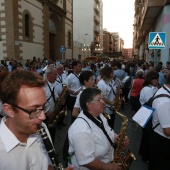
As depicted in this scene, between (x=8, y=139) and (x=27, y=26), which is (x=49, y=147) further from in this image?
(x=27, y=26)

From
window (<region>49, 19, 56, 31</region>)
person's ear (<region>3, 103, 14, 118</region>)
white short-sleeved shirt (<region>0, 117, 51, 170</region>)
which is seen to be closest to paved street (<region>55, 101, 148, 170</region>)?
white short-sleeved shirt (<region>0, 117, 51, 170</region>)

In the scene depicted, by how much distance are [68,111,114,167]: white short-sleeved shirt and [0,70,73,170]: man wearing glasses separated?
0.81 metres

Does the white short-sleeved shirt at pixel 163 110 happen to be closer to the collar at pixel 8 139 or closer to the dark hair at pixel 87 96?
the dark hair at pixel 87 96

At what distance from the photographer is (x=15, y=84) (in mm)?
1697

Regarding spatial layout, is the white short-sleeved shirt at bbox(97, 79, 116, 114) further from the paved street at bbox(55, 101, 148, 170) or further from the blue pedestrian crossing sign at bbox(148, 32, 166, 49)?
the blue pedestrian crossing sign at bbox(148, 32, 166, 49)

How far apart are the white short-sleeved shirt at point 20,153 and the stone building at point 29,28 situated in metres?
17.3

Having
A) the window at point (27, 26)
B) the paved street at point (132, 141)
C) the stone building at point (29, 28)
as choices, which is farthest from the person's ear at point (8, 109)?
the window at point (27, 26)

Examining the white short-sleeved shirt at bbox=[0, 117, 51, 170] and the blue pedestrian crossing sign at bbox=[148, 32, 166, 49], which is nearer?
the white short-sleeved shirt at bbox=[0, 117, 51, 170]

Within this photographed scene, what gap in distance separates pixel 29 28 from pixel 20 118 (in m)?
20.4

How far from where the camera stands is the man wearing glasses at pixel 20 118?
1664 mm

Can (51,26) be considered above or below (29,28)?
above

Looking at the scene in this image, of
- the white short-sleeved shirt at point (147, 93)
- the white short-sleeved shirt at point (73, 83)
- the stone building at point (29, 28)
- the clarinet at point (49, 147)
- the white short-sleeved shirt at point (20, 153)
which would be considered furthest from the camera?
the stone building at point (29, 28)

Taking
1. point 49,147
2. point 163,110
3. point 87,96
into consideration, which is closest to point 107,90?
point 163,110

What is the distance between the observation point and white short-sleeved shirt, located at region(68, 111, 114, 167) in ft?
8.32
